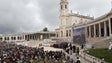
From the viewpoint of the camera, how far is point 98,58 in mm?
31000

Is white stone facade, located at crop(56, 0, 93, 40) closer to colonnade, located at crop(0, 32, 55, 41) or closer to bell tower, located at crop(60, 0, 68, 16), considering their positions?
bell tower, located at crop(60, 0, 68, 16)

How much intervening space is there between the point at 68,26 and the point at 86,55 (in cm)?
6246

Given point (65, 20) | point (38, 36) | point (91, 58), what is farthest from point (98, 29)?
point (38, 36)

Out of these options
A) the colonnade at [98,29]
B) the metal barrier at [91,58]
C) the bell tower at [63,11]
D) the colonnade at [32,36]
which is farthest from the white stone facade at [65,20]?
the metal barrier at [91,58]

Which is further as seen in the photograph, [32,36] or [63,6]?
[32,36]

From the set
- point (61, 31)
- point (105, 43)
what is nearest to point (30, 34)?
point (61, 31)

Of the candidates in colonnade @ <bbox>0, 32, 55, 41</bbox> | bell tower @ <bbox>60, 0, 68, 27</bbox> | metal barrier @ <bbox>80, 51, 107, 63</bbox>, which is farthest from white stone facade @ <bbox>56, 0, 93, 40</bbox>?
metal barrier @ <bbox>80, 51, 107, 63</bbox>

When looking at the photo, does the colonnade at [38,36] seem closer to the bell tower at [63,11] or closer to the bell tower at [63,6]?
the bell tower at [63,11]

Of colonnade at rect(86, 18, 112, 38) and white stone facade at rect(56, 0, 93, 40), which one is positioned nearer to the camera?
colonnade at rect(86, 18, 112, 38)

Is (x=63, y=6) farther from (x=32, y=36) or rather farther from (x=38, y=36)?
(x=32, y=36)

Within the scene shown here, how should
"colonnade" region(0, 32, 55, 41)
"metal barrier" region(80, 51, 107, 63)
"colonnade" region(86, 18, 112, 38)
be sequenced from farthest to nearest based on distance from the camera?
"colonnade" region(0, 32, 55, 41), "colonnade" region(86, 18, 112, 38), "metal barrier" region(80, 51, 107, 63)

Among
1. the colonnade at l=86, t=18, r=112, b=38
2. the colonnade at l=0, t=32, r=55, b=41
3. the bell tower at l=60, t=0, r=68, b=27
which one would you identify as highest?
the bell tower at l=60, t=0, r=68, b=27

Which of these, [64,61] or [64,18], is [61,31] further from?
[64,61]

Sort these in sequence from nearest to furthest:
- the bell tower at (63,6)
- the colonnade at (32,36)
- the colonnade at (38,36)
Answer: the bell tower at (63,6), the colonnade at (38,36), the colonnade at (32,36)
